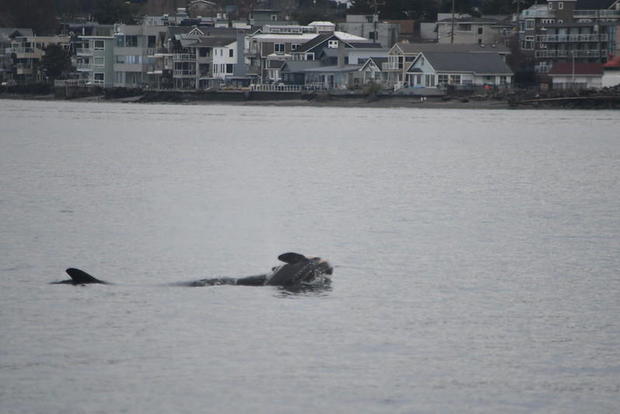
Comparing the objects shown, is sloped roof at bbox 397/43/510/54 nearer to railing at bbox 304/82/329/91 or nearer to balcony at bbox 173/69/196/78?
railing at bbox 304/82/329/91

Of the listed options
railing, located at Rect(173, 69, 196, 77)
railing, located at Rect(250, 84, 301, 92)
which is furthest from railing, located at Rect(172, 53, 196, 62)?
railing, located at Rect(250, 84, 301, 92)

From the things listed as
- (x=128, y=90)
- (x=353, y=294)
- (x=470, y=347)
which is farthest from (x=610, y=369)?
(x=128, y=90)

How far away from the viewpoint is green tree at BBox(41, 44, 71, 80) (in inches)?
6319

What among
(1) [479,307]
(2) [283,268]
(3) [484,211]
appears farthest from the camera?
(3) [484,211]

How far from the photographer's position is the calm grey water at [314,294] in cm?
1655

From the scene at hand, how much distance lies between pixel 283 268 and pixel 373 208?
55.6ft

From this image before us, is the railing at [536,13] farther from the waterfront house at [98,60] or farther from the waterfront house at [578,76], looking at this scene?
the waterfront house at [98,60]

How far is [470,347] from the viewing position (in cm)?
1895

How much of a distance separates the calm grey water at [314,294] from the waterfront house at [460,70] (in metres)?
63.4

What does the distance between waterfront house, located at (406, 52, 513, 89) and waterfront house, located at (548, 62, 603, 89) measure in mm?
5082

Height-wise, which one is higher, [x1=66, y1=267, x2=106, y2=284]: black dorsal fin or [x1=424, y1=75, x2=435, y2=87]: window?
[x1=424, y1=75, x2=435, y2=87]: window

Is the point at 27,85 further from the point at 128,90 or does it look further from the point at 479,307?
the point at 479,307

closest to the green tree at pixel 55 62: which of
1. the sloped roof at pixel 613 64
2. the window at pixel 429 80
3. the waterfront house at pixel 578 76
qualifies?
the window at pixel 429 80

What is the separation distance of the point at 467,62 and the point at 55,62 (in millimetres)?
62905
